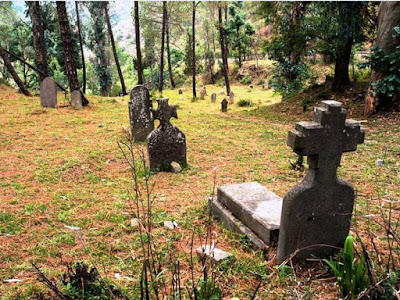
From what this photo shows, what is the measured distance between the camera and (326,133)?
2.83 m

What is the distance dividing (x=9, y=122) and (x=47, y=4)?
17.5 m

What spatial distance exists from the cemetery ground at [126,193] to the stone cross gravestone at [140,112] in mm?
787

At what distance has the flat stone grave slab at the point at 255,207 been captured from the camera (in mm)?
3461

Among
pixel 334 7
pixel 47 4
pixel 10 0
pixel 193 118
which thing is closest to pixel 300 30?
pixel 334 7

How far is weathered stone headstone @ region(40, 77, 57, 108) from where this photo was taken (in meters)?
13.6

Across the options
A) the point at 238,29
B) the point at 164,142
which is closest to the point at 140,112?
the point at 164,142

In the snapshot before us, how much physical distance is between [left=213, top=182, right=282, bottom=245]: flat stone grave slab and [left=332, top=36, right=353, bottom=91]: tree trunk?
10230 millimetres

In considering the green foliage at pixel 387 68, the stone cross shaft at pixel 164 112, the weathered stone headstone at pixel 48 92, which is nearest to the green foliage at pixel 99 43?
the weathered stone headstone at pixel 48 92

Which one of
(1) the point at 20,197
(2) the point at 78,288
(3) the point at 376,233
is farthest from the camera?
(1) the point at 20,197

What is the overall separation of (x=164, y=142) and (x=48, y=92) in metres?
9.17

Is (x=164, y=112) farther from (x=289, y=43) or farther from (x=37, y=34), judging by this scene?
(x=37, y=34)

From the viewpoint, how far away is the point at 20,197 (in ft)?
17.5

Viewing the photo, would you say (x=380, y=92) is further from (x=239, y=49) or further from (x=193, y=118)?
(x=239, y=49)

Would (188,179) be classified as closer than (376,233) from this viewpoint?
No
